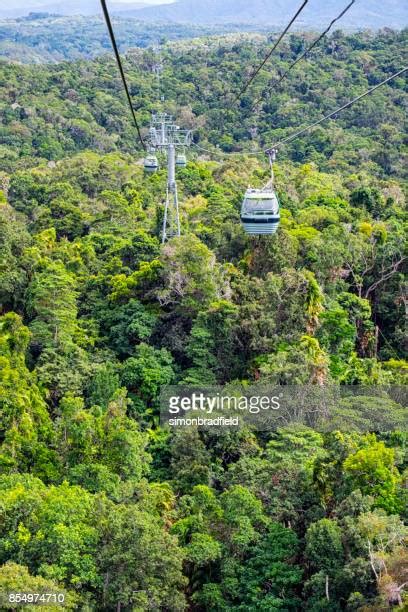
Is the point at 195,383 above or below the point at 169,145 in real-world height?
below

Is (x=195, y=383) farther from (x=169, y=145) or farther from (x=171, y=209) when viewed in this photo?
(x=171, y=209)

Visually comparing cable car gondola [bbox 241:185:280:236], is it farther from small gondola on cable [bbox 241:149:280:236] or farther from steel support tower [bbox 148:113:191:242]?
steel support tower [bbox 148:113:191:242]

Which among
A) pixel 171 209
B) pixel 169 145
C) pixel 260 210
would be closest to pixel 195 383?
pixel 260 210

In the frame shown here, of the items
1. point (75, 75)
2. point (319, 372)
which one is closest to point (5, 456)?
point (319, 372)

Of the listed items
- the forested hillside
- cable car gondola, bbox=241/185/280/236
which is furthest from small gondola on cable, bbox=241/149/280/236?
the forested hillside

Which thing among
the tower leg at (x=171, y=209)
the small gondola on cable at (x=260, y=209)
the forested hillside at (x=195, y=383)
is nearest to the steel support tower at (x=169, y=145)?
the tower leg at (x=171, y=209)
